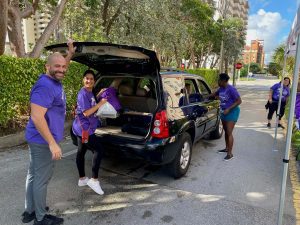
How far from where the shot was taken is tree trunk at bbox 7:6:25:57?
740cm

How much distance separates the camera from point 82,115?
3463 mm

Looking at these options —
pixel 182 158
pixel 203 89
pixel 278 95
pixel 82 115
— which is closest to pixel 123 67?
pixel 82 115

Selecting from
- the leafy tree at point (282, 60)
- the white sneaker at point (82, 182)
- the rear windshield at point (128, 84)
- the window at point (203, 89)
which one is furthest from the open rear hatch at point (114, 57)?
the leafy tree at point (282, 60)

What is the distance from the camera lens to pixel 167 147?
12.3 ft

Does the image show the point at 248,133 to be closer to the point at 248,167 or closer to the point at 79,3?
the point at 248,167

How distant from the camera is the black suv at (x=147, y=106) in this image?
3.71 m

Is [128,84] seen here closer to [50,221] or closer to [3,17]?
[50,221]

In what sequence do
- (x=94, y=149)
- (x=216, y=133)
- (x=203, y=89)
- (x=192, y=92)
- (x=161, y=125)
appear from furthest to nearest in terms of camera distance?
Answer: (x=216, y=133) < (x=203, y=89) < (x=192, y=92) < (x=161, y=125) < (x=94, y=149)

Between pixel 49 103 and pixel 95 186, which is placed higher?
pixel 49 103

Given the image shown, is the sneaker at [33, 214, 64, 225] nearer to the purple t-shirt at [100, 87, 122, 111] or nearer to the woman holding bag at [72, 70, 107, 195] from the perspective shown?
the woman holding bag at [72, 70, 107, 195]

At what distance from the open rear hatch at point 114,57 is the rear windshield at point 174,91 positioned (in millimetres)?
283

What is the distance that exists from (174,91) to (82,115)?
1474mm

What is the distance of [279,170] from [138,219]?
9.95 feet

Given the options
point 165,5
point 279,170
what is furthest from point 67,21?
point 279,170
